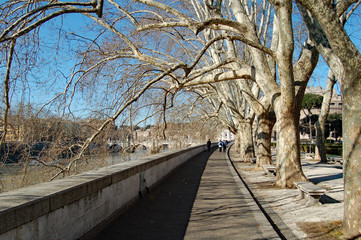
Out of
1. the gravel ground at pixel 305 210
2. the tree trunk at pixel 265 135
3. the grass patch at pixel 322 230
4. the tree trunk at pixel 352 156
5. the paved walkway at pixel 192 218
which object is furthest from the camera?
the tree trunk at pixel 265 135

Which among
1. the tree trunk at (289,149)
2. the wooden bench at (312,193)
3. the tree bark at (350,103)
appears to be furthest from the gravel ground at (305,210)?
the tree bark at (350,103)

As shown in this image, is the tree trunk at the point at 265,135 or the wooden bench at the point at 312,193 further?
the tree trunk at the point at 265,135

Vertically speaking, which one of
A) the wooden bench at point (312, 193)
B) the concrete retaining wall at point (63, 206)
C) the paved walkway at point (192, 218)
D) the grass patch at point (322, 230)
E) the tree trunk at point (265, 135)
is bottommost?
the grass patch at point (322, 230)

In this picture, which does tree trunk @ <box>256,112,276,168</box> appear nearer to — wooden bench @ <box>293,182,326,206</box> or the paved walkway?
the paved walkway

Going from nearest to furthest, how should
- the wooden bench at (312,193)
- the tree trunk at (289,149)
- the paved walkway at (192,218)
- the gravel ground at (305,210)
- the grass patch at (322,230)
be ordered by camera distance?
1. the paved walkway at (192,218)
2. the grass patch at (322,230)
3. the gravel ground at (305,210)
4. the wooden bench at (312,193)
5. the tree trunk at (289,149)

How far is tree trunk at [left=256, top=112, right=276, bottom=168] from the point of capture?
1544 centimetres

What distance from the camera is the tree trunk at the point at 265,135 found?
50.6 ft

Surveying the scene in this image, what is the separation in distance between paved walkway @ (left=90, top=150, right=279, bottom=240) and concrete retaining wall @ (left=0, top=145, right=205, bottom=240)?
1.25 ft

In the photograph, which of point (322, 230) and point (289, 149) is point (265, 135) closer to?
point (289, 149)

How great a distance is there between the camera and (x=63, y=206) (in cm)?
425

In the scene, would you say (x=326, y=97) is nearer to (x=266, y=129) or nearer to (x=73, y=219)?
(x=266, y=129)

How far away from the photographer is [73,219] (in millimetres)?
4488

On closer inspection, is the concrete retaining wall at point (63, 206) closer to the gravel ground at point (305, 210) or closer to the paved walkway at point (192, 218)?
the paved walkway at point (192, 218)

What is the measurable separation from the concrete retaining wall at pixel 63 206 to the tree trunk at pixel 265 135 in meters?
9.63
